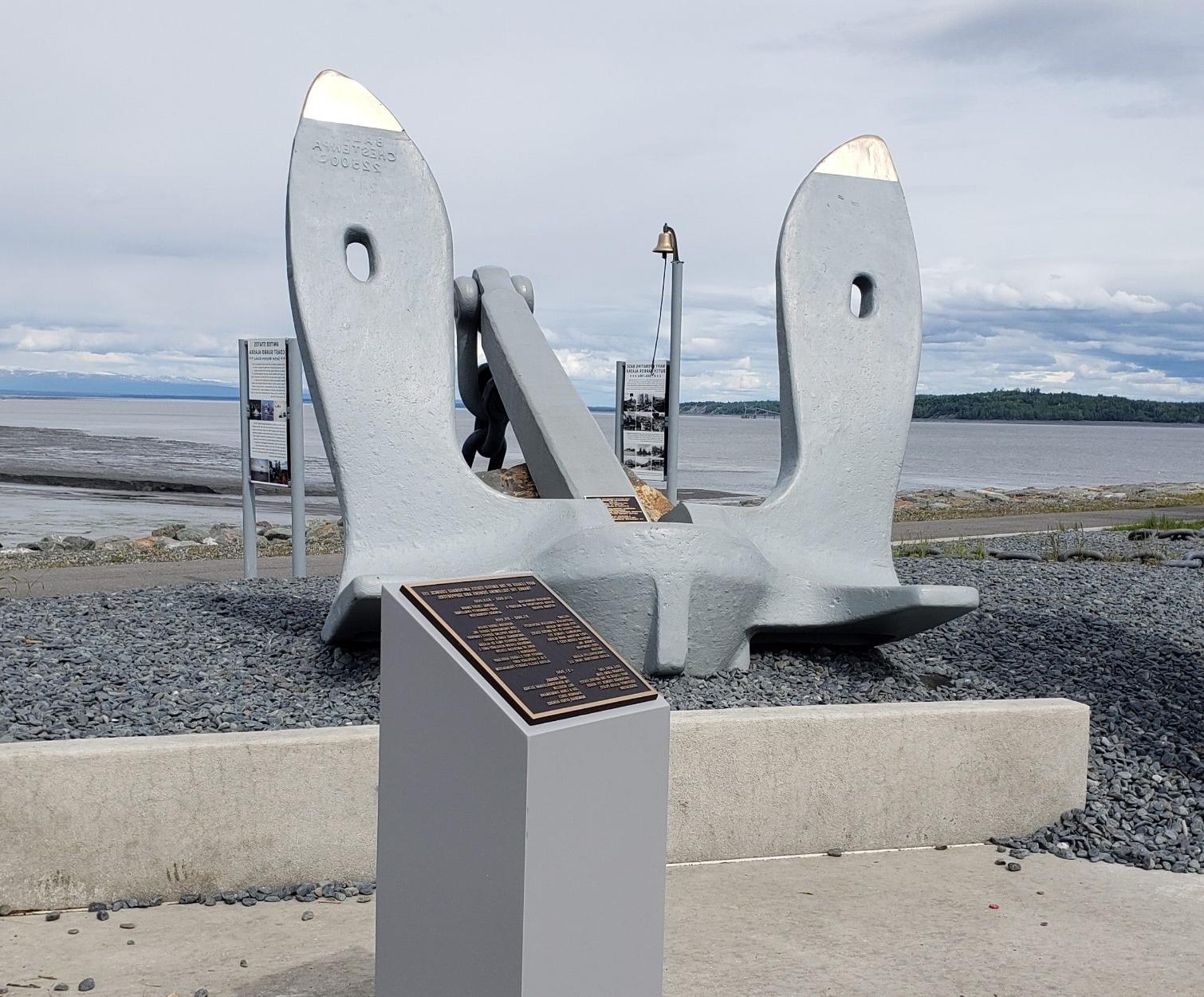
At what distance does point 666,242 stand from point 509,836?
7331 millimetres

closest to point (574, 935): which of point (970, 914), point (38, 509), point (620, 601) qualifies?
point (970, 914)

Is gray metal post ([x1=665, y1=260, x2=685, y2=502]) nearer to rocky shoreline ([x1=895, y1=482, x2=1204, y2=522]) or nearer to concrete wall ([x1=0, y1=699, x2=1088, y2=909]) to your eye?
concrete wall ([x1=0, y1=699, x2=1088, y2=909])

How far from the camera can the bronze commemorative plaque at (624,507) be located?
5125mm

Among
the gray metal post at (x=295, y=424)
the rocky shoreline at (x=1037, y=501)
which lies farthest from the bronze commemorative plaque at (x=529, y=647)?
the rocky shoreline at (x=1037, y=501)

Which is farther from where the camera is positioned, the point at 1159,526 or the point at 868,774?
the point at 1159,526

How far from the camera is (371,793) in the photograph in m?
3.63

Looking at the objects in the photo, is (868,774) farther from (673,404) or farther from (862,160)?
(673,404)

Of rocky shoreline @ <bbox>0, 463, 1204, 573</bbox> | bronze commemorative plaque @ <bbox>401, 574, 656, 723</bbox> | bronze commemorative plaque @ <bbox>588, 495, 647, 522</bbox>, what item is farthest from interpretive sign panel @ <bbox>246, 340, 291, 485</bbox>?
bronze commemorative plaque @ <bbox>401, 574, 656, 723</bbox>

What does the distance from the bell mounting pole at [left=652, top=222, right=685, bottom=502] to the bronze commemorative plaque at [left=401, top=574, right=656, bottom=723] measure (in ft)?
19.7

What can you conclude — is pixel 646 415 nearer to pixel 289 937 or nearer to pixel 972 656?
pixel 972 656

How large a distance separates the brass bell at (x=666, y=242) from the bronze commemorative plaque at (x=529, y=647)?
670 cm

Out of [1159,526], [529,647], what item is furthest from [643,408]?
[1159,526]

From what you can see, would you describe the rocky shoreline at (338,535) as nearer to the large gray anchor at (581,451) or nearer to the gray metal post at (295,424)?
the large gray anchor at (581,451)

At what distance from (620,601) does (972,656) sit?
209cm
